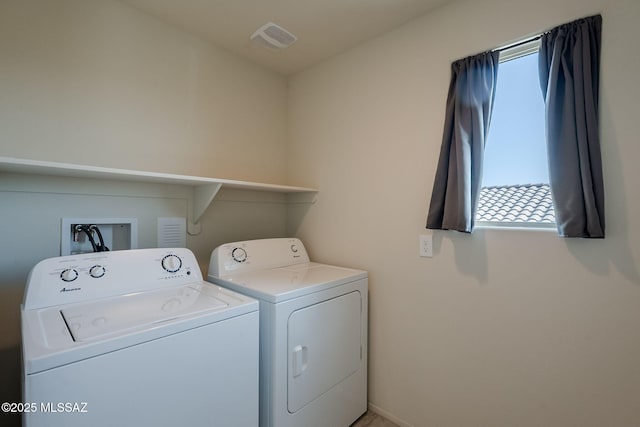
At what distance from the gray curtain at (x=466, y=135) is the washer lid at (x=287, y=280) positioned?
66 cm

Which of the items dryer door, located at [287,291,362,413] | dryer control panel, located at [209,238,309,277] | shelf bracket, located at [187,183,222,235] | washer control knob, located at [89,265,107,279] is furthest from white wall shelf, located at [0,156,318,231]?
dryer door, located at [287,291,362,413]

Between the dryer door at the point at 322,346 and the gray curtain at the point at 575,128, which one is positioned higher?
the gray curtain at the point at 575,128

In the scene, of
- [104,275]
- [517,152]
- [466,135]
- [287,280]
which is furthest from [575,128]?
[104,275]

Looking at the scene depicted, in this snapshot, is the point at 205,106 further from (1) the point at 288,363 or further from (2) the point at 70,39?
(1) the point at 288,363

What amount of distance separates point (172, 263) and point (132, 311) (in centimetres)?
41

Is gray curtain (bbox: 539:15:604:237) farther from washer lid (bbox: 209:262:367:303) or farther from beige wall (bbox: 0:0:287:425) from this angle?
beige wall (bbox: 0:0:287:425)

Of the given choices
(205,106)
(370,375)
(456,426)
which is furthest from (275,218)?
(456,426)

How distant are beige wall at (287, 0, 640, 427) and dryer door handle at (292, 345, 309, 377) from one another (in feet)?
1.98

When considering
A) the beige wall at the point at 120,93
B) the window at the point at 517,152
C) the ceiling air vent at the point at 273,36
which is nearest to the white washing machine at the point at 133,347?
the beige wall at the point at 120,93

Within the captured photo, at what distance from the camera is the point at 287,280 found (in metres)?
1.60

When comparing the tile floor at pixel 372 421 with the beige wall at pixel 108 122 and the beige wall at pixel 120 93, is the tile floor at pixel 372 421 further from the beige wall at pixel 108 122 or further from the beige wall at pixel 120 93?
the beige wall at pixel 120 93

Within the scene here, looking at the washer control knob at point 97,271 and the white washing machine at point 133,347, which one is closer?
the white washing machine at point 133,347

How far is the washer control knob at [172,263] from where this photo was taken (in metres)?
1.48

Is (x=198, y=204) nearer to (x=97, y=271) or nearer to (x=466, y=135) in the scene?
(x=97, y=271)
